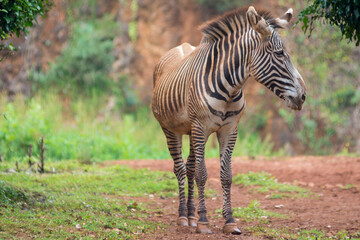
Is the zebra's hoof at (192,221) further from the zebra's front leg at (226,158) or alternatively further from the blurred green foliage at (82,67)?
the blurred green foliage at (82,67)

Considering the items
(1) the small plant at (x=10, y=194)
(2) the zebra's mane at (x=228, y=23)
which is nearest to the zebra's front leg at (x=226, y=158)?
(2) the zebra's mane at (x=228, y=23)

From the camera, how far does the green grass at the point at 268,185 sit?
8296mm

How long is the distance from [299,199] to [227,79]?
127 inches

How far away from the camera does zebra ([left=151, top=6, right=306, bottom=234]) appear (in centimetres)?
557

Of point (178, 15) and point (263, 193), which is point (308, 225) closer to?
point (263, 193)

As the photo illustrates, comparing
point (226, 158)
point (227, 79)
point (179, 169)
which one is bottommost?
point (179, 169)

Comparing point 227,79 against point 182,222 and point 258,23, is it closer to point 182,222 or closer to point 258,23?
point 258,23

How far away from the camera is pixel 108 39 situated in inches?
706

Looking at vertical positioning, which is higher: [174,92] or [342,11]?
[342,11]

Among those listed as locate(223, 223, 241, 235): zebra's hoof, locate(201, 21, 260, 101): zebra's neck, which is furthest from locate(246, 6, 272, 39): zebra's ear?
locate(223, 223, 241, 235): zebra's hoof

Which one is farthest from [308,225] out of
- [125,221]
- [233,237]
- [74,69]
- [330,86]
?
[74,69]

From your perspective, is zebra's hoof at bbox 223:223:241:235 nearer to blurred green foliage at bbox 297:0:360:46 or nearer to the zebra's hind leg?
the zebra's hind leg

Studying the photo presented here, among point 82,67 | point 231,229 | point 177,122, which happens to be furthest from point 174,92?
point 82,67

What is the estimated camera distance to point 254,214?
6.90m
